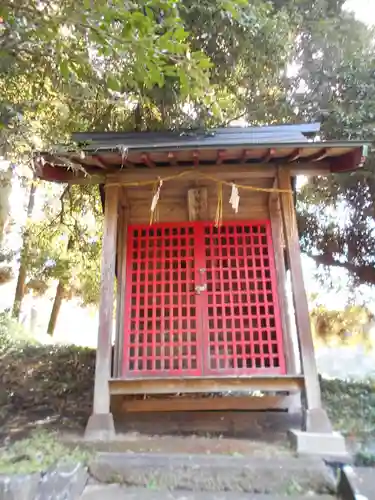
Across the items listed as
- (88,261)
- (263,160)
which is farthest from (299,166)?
(88,261)

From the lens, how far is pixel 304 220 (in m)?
8.13

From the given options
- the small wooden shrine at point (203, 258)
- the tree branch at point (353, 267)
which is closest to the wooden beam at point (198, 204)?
the small wooden shrine at point (203, 258)

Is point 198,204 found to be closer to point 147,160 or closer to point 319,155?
point 147,160

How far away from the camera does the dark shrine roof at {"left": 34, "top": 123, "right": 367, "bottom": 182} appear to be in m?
4.27

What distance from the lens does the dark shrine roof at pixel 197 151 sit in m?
4.27

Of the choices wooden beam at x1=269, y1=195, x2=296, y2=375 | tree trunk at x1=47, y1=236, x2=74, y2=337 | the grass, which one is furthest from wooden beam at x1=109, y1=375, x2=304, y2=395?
tree trunk at x1=47, y1=236, x2=74, y2=337

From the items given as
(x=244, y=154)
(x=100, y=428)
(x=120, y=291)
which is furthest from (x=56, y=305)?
(x=244, y=154)

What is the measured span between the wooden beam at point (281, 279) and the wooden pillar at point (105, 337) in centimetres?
202

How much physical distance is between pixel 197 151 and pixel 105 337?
7.45 ft

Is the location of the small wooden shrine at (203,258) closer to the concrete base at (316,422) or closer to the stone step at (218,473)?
the concrete base at (316,422)

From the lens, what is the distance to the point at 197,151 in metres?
4.37

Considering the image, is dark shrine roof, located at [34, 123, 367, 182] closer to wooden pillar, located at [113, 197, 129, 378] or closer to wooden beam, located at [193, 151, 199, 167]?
wooden beam, located at [193, 151, 199, 167]

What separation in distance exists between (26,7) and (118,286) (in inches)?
120

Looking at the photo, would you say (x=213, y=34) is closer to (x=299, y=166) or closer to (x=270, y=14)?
(x=270, y=14)
